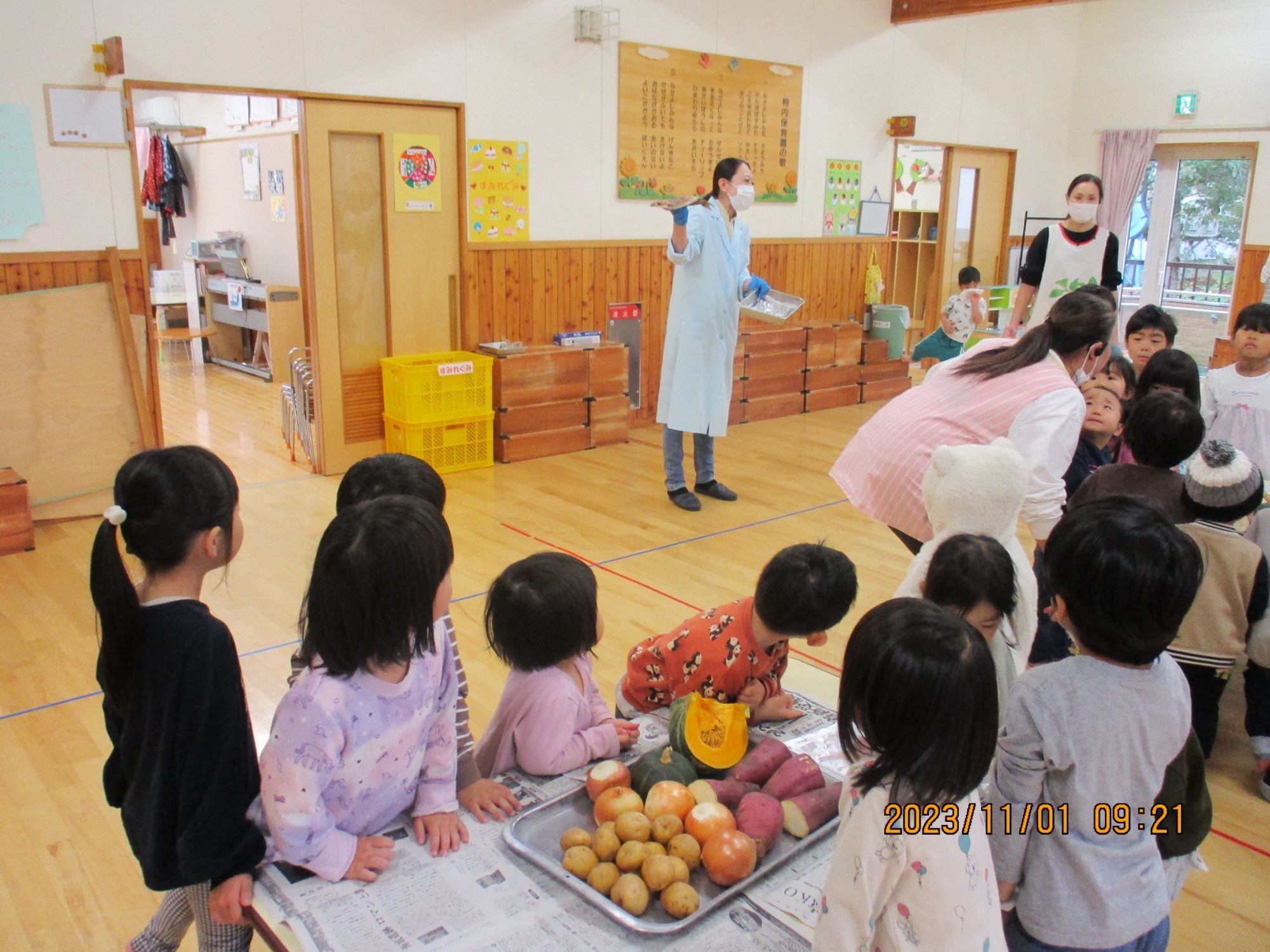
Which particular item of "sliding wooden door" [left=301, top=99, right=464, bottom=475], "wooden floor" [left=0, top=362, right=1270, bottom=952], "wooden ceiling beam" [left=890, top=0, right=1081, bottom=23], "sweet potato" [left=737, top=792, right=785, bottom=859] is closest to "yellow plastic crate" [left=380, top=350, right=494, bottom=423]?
"sliding wooden door" [left=301, top=99, right=464, bottom=475]

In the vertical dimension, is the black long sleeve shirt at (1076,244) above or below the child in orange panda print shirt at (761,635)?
above

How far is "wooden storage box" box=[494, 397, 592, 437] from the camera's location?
5.52 meters

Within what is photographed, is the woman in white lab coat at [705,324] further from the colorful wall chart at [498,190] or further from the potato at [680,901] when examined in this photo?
the potato at [680,901]

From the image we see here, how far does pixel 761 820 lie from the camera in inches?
55.2

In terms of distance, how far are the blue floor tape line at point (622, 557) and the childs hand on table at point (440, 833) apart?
1.75 metres

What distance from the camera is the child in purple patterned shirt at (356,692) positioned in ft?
4.24

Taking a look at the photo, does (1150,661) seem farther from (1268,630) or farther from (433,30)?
(433,30)

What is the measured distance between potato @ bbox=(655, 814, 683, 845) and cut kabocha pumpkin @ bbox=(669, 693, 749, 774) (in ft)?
0.72

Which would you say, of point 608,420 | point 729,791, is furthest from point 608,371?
point 729,791

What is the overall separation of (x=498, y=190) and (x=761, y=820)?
4.76 meters

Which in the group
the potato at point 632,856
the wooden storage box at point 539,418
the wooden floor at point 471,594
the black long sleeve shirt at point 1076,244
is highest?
the black long sleeve shirt at point 1076,244

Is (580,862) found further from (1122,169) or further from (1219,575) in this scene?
(1122,169)

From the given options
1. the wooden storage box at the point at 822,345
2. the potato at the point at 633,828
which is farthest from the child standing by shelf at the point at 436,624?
the wooden storage box at the point at 822,345

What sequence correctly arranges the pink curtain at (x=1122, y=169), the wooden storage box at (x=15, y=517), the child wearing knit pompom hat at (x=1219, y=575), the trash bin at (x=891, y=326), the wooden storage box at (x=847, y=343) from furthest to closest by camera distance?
the pink curtain at (x=1122, y=169) → the trash bin at (x=891, y=326) → the wooden storage box at (x=847, y=343) → the wooden storage box at (x=15, y=517) → the child wearing knit pompom hat at (x=1219, y=575)
